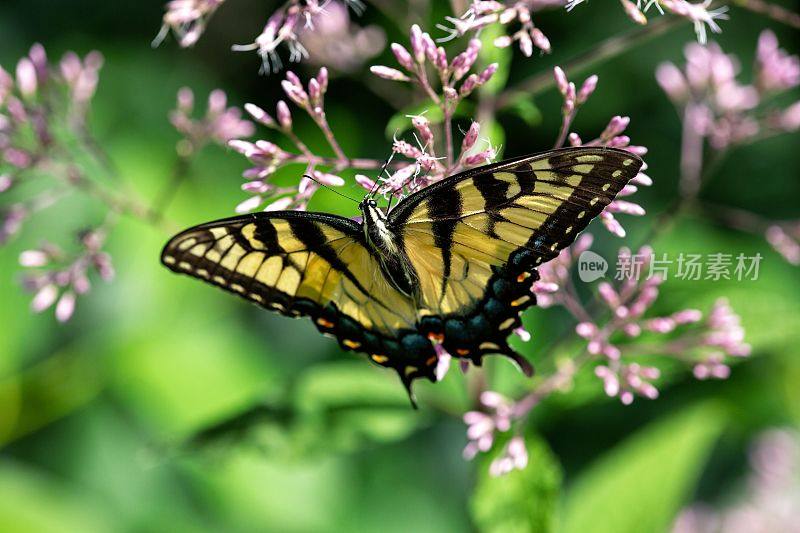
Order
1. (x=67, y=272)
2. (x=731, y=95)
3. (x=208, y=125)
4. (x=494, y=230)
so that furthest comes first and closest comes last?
(x=208, y=125) → (x=731, y=95) → (x=67, y=272) → (x=494, y=230)

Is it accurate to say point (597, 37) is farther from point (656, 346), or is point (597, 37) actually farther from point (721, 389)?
point (656, 346)

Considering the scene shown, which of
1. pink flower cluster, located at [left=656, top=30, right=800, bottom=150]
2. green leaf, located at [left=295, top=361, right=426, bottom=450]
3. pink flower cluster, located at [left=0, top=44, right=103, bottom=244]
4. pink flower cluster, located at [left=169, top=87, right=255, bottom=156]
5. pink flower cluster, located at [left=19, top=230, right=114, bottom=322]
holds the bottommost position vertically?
green leaf, located at [left=295, top=361, right=426, bottom=450]

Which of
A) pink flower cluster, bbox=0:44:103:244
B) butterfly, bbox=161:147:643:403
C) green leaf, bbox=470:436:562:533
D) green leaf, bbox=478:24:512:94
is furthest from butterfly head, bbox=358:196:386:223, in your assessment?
pink flower cluster, bbox=0:44:103:244

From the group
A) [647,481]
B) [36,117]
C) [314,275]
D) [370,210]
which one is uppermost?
[36,117]

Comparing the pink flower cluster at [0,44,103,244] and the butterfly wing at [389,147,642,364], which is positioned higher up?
the pink flower cluster at [0,44,103,244]

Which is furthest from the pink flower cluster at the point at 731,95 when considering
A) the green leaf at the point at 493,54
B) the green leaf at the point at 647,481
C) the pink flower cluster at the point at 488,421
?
the pink flower cluster at the point at 488,421

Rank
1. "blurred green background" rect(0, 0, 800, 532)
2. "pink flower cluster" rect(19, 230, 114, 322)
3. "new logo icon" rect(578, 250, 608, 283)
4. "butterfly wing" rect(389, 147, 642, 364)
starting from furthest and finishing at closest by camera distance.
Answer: "blurred green background" rect(0, 0, 800, 532), "new logo icon" rect(578, 250, 608, 283), "pink flower cluster" rect(19, 230, 114, 322), "butterfly wing" rect(389, 147, 642, 364)

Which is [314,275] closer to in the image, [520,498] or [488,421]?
[488,421]

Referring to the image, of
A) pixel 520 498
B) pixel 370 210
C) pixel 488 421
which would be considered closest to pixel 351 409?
pixel 488 421

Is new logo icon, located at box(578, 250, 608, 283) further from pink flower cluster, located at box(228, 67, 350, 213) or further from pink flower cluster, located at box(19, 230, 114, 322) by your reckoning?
pink flower cluster, located at box(19, 230, 114, 322)
